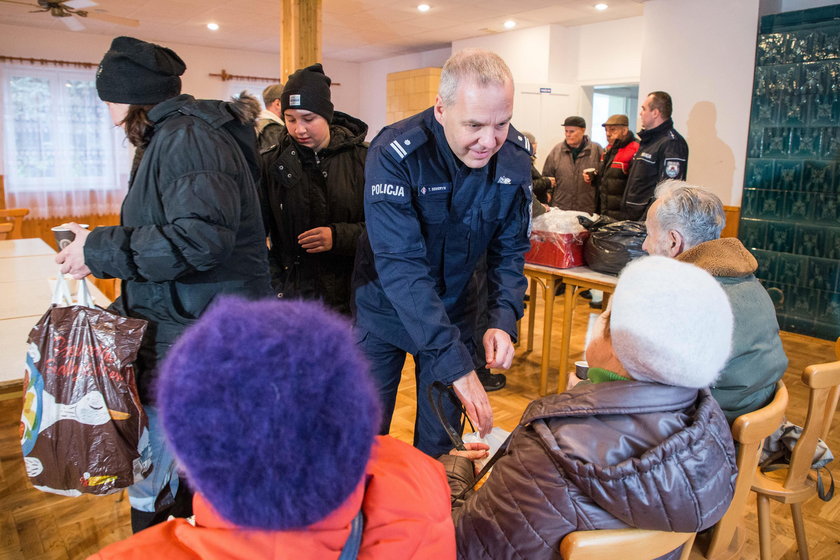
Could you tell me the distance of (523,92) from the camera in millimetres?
6785

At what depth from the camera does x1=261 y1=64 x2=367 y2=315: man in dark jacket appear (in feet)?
7.54

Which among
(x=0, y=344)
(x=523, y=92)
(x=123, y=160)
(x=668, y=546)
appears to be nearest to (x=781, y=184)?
(x=523, y=92)

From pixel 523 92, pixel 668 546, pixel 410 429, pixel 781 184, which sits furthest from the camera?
pixel 523 92

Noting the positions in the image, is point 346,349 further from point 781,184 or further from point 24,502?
point 781,184

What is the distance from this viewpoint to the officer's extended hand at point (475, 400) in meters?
1.36

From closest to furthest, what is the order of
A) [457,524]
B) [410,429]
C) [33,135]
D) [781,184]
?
[457,524] → [410,429] → [781,184] → [33,135]

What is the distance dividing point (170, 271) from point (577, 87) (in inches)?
259

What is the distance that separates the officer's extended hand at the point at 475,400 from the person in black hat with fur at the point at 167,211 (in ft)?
2.04

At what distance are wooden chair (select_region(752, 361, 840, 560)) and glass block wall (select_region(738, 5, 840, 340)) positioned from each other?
3.27m

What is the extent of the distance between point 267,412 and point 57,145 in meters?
8.65

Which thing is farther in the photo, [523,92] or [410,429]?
[523,92]

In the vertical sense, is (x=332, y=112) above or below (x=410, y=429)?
above

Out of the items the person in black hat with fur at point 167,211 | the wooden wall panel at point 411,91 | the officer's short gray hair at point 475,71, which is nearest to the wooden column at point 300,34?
the wooden wall panel at point 411,91

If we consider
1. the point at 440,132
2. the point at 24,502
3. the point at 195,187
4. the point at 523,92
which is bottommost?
the point at 24,502
